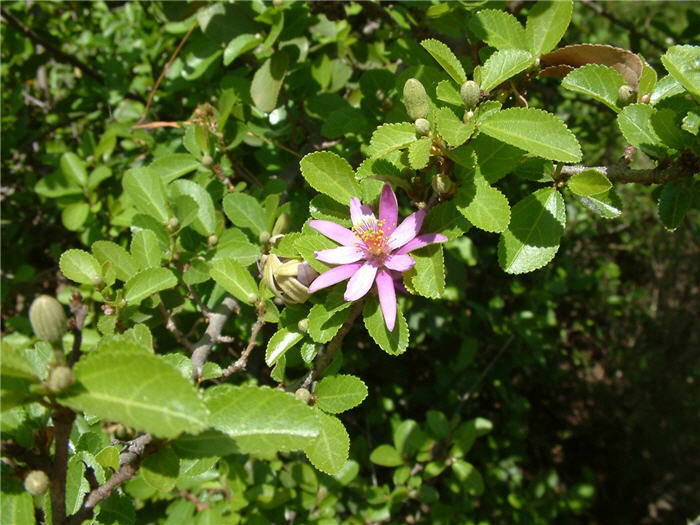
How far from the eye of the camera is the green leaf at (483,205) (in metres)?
0.87

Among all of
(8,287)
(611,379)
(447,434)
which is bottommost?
(611,379)

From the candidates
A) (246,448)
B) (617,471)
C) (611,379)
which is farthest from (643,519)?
(246,448)

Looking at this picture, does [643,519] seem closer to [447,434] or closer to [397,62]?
[447,434]

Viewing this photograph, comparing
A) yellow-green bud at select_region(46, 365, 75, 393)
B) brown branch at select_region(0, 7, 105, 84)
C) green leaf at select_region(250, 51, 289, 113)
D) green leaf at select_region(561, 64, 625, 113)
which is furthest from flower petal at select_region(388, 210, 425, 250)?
brown branch at select_region(0, 7, 105, 84)

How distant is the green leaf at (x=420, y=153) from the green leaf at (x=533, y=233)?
0.78ft

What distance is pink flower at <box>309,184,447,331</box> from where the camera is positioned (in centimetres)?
92

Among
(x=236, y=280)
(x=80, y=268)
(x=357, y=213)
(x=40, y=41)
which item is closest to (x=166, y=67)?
(x=40, y=41)

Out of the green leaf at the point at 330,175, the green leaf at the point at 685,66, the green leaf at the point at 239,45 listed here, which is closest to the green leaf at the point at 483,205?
the green leaf at the point at 330,175

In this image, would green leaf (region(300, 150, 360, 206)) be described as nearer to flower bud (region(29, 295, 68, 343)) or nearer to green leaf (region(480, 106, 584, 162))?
green leaf (region(480, 106, 584, 162))

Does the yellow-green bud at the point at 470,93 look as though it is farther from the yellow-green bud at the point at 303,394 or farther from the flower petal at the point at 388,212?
the yellow-green bud at the point at 303,394

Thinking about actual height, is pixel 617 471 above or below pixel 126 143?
below

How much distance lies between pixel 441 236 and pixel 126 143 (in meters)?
1.65

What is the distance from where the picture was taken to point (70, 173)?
5.89 feet

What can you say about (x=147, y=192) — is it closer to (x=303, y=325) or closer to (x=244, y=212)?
(x=244, y=212)
